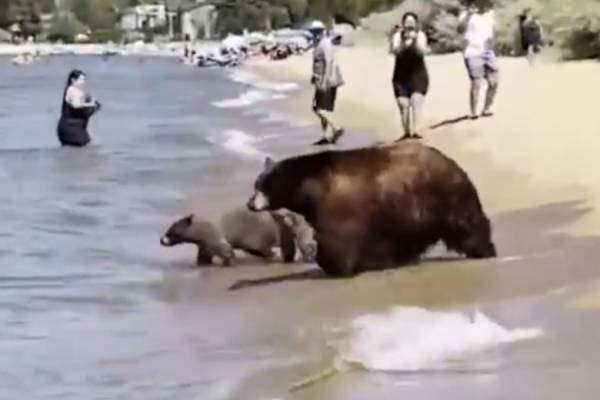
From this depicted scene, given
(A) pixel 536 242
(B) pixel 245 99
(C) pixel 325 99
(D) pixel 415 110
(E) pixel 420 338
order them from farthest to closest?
(B) pixel 245 99
(C) pixel 325 99
(D) pixel 415 110
(A) pixel 536 242
(E) pixel 420 338

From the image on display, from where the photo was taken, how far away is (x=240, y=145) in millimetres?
2971

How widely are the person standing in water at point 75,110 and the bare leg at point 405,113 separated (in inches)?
22.2

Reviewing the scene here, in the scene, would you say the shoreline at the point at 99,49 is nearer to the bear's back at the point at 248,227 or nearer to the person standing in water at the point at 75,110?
the person standing in water at the point at 75,110

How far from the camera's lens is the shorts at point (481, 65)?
294cm

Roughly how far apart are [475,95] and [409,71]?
132mm

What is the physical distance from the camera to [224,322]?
2611mm

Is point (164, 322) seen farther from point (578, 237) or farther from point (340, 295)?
point (578, 237)

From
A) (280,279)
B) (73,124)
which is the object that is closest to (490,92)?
(280,279)

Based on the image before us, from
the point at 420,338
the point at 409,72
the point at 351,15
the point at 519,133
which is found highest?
the point at 351,15

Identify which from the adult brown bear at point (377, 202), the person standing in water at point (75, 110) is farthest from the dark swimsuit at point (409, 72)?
the person standing in water at point (75, 110)

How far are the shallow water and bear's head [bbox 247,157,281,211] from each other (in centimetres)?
3

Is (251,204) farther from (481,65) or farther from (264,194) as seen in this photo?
(481,65)

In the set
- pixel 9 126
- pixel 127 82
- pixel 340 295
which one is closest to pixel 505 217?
pixel 340 295

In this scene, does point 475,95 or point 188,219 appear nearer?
point 188,219
